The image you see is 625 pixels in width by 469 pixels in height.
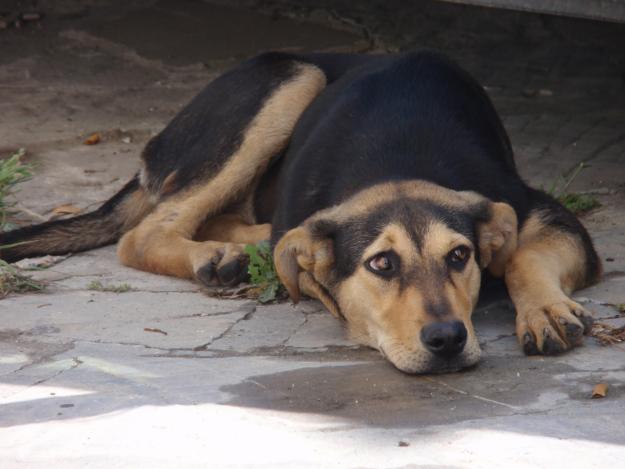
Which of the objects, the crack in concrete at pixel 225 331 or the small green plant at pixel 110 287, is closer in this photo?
the crack in concrete at pixel 225 331

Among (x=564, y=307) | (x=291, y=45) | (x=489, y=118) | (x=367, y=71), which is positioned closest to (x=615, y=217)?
(x=489, y=118)

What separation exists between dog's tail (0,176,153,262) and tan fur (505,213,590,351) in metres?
2.56

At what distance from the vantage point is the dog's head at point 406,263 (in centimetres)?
430

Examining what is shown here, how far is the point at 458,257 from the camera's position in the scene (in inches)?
182

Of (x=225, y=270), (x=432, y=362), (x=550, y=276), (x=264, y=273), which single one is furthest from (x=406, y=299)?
(x=225, y=270)

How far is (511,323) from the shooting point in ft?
16.5

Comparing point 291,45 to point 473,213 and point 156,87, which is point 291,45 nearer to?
point 156,87

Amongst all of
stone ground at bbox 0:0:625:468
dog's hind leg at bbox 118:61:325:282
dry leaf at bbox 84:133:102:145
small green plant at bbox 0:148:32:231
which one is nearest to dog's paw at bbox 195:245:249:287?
stone ground at bbox 0:0:625:468

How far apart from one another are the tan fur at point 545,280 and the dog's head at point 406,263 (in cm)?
14

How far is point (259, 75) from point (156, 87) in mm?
3015

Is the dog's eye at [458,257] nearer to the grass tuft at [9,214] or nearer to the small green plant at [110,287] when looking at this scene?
the small green plant at [110,287]

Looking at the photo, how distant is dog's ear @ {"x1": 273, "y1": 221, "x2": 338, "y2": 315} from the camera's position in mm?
4930

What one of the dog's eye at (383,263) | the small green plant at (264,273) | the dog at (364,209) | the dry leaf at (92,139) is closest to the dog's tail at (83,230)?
the dog at (364,209)

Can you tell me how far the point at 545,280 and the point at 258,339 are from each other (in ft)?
4.13
